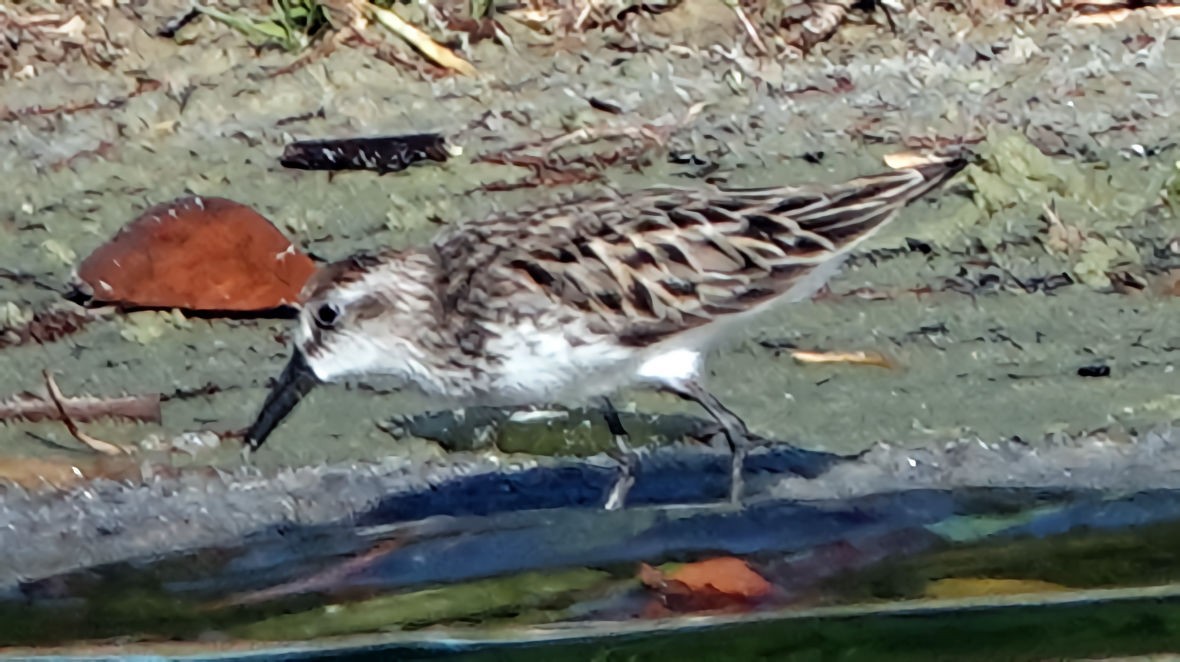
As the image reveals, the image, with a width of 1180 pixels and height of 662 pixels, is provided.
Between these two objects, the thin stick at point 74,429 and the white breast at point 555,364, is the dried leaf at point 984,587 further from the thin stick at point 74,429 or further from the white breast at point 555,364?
the thin stick at point 74,429

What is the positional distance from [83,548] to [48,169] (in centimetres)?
25

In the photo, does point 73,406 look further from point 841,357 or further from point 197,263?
point 841,357

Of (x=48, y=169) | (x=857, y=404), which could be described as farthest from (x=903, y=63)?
(x=48, y=169)

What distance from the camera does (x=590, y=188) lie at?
771mm

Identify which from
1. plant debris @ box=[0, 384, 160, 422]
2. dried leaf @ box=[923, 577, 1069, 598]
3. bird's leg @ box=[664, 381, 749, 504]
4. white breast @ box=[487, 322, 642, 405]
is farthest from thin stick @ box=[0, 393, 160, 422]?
dried leaf @ box=[923, 577, 1069, 598]

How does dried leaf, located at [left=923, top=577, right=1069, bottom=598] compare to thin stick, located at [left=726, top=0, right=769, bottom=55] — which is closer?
thin stick, located at [left=726, top=0, right=769, bottom=55]

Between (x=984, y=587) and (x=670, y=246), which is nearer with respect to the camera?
(x=670, y=246)

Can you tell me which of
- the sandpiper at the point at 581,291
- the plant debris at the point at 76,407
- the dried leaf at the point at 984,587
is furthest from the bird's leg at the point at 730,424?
the plant debris at the point at 76,407

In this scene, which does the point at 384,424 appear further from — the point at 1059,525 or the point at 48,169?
the point at 1059,525

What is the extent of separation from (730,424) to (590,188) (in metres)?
0.18

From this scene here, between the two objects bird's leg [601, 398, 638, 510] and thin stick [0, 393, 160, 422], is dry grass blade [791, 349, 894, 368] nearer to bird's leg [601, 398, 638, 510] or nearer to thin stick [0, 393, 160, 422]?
bird's leg [601, 398, 638, 510]

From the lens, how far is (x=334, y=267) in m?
Result: 0.78

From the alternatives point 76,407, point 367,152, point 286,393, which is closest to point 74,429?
point 76,407

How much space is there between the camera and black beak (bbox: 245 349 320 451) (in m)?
0.80
